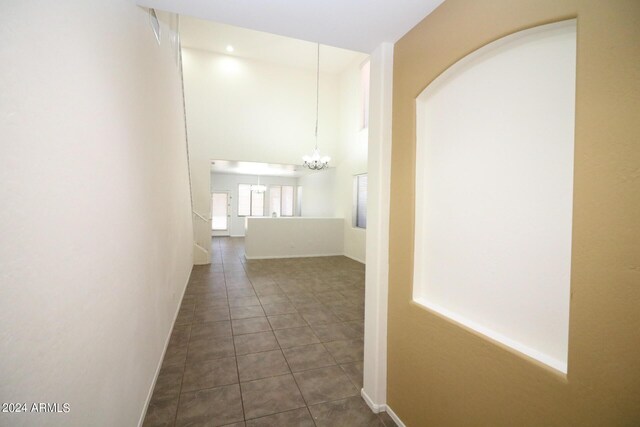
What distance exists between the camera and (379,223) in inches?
80.0

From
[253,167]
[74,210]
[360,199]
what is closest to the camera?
[74,210]

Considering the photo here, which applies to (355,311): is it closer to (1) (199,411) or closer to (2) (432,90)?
(1) (199,411)

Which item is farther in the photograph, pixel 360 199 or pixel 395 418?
pixel 360 199

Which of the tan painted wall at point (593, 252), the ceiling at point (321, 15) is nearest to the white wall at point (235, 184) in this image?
the ceiling at point (321, 15)

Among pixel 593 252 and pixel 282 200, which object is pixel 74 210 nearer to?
pixel 593 252

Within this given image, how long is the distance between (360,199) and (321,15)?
620 cm

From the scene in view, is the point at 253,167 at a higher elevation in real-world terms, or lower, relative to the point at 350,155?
lower

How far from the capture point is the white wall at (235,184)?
493 inches

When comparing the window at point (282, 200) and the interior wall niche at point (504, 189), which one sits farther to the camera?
the window at point (282, 200)

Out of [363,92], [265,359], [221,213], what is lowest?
[265,359]

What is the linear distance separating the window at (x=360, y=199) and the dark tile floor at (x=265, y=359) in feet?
9.44

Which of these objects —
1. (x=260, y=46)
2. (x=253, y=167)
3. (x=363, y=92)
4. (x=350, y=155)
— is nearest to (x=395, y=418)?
(x=350, y=155)

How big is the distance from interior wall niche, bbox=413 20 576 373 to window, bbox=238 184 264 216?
1191cm

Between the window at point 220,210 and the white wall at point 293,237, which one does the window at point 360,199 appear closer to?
the white wall at point 293,237
